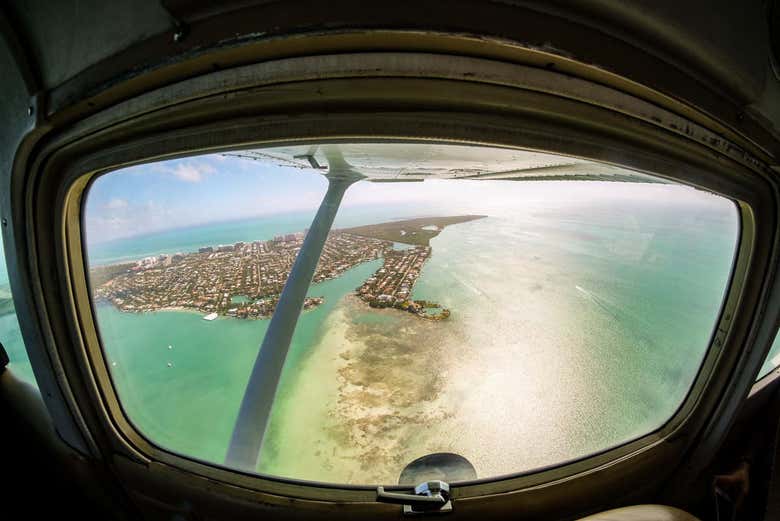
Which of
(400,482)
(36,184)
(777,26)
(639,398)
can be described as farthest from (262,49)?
(639,398)

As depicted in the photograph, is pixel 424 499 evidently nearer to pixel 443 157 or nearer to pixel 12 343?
pixel 443 157

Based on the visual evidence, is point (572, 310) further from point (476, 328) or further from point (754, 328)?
point (754, 328)

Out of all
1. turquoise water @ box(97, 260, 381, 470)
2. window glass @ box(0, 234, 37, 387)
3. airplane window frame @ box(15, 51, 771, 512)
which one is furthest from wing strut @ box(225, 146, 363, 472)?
window glass @ box(0, 234, 37, 387)

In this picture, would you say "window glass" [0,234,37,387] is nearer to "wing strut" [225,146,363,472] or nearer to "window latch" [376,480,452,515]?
"wing strut" [225,146,363,472]

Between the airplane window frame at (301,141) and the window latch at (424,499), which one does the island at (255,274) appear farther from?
the window latch at (424,499)

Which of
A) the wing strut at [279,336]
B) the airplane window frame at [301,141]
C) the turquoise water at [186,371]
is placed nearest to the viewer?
the airplane window frame at [301,141]

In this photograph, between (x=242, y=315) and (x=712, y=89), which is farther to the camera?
(x=242, y=315)

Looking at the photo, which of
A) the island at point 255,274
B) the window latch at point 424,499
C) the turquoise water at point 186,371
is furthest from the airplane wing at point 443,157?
the window latch at point 424,499

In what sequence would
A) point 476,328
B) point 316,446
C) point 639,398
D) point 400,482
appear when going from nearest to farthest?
1. point 400,482
2. point 316,446
3. point 639,398
4. point 476,328
